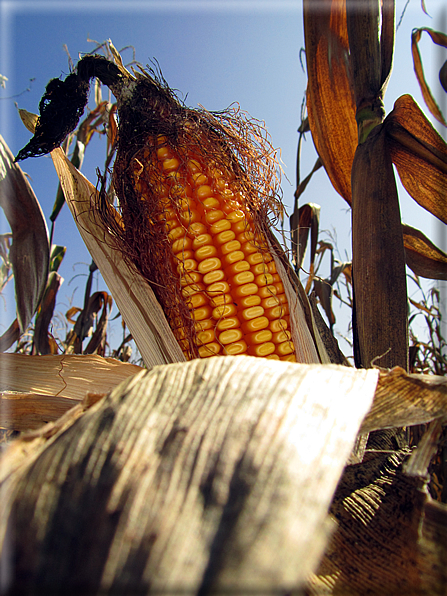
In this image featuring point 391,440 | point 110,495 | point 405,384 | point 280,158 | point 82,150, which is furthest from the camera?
point 82,150

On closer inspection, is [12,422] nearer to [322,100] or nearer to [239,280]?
[239,280]

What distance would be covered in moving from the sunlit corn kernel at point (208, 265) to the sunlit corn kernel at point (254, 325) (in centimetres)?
18

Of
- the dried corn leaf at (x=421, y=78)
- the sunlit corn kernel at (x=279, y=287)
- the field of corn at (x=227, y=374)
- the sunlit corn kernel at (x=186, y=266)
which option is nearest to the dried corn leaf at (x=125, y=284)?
the field of corn at (x=227, y=374)

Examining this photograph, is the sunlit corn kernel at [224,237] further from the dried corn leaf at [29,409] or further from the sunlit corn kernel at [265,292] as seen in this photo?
the dried corn leaf at [29,409]

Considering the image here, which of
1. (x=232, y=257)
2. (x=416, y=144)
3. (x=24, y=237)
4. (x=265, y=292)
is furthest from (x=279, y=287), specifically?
(x=24, y=237)

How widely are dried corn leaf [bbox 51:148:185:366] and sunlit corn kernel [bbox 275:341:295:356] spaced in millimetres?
260

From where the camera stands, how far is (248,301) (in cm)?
94

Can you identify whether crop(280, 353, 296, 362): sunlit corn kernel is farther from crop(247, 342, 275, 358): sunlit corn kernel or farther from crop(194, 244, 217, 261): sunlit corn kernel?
crop(194, 244, 217, 261): sunlit corn kernel

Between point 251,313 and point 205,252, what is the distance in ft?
0.69

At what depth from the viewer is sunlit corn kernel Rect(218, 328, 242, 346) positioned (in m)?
0.91

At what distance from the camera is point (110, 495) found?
11.3 inches

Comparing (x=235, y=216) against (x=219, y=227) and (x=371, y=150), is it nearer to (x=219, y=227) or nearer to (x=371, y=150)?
(x=219, y=227)

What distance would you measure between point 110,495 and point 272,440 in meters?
0.15

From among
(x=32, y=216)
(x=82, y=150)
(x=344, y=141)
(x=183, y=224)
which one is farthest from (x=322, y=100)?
(x=82, y=150)
